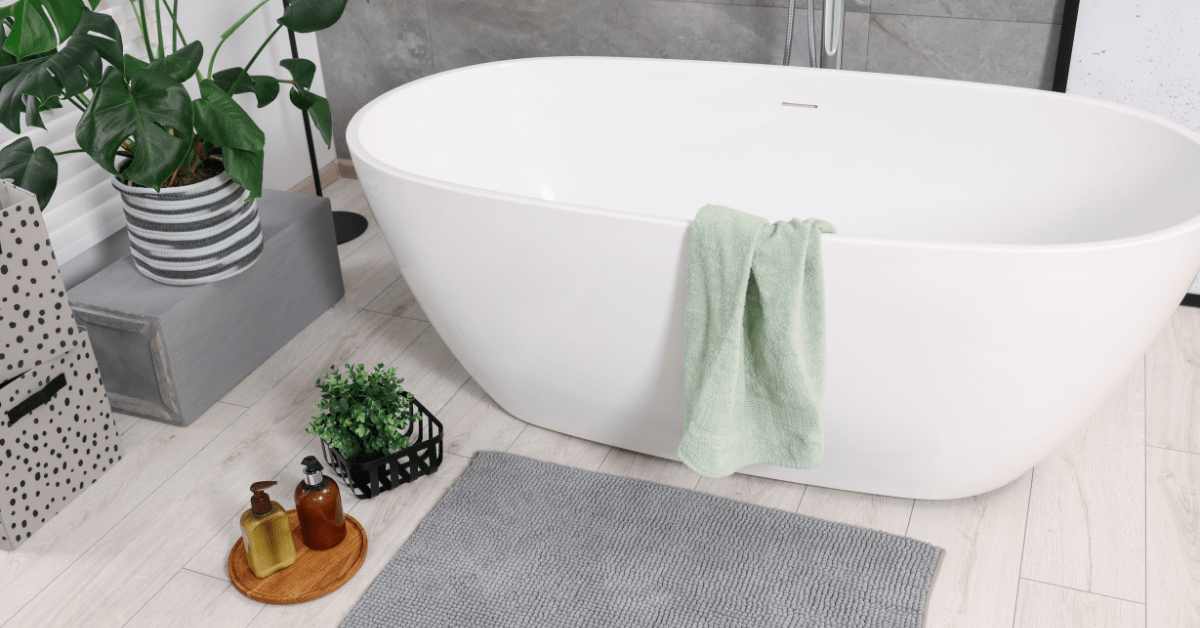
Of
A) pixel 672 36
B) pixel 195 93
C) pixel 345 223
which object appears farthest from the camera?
pixel 345 223

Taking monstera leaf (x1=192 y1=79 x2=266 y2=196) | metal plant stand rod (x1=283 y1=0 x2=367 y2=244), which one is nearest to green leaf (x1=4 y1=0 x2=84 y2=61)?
monstera leaf (x1=192 y1=79 x2=266 y2=196)

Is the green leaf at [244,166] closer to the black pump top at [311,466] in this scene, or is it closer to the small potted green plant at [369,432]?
the small potted green plant at [369,432]

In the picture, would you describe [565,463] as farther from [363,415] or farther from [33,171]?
[33,171]

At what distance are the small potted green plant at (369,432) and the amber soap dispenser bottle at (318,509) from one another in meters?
0.12

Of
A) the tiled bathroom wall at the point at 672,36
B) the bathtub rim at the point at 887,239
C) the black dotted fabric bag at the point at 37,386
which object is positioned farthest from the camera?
the tiled bathroom wall at the point at 672,36

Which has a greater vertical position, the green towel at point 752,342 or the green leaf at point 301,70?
the green leaf at point 301,70

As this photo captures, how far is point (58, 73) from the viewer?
63.9 inches

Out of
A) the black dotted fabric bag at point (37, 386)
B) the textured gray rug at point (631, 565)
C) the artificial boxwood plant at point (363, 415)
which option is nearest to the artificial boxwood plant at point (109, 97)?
the black dotted fabric bag at point (37, 386)

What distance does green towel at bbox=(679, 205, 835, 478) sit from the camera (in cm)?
146

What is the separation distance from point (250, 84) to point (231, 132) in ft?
1.02

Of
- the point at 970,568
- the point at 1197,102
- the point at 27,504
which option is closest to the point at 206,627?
the point at 27,504

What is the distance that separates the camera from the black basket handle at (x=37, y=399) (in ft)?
5.49

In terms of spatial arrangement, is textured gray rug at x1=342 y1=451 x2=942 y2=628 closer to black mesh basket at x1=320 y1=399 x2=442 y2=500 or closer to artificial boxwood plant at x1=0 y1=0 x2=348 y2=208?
black mesh basket at x1=320 y1=399 x2=442 y2=500

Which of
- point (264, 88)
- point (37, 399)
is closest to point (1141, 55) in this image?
point (264, 88)
